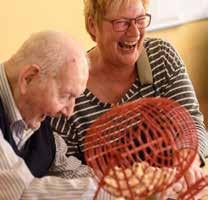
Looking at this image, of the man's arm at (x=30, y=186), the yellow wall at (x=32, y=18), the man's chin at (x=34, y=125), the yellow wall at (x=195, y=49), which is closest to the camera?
the man's arm at (x=30, y=186)

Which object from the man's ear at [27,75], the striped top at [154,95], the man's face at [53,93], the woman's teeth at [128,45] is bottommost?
the striped top at [154,95]

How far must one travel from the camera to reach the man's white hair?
925mm

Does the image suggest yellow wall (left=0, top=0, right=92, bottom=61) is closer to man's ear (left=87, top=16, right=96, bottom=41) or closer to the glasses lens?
man's ear (left=87, top=16, right=96, bottom=41)

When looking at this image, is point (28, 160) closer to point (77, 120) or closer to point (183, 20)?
point (77, 120)

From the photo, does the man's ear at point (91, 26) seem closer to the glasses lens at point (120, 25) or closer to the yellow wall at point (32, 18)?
the glasses lens at point (120, 25)

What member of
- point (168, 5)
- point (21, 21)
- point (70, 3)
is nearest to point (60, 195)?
point (21, 21)

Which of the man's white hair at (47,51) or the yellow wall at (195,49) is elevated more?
the man's white hair at (47,51)

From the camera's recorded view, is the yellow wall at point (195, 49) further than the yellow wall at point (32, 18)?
Yes

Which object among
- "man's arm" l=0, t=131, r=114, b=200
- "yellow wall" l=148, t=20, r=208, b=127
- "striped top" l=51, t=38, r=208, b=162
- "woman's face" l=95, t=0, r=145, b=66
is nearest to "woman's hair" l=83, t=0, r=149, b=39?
"woman's face" l=95, t=0, r=145, b=66

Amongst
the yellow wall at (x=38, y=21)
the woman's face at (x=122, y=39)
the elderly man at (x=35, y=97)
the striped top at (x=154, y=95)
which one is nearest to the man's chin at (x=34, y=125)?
the elderly man at (x=35, y=97)

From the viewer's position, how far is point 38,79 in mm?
941

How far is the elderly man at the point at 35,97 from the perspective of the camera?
0.87 m

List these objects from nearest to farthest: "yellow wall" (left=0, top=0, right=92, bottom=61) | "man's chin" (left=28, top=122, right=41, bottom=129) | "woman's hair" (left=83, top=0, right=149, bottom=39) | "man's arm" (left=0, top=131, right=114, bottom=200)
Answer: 1. "man's arm" (left=0, top=131, right=114, bottom=200)
2. "man's chin" (left=28, top=122, right=41, bottom=129)
3. "woman's hair" (left=83, top=0, right=149, bottom=39)
4. "yellow wall" (left=0, top=0, right=92, bottom=61)

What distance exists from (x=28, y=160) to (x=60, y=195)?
266 mm
